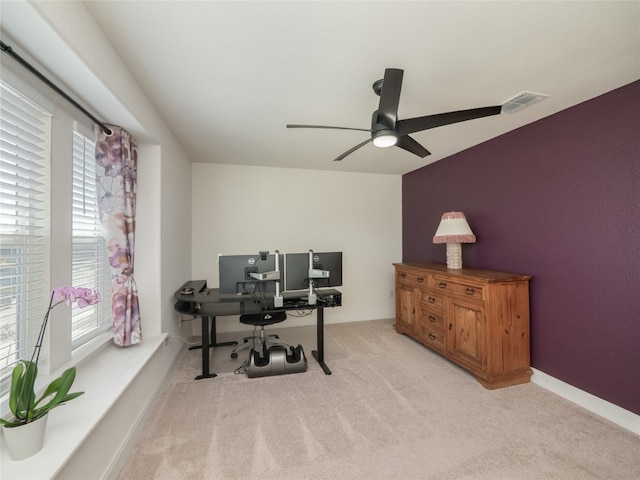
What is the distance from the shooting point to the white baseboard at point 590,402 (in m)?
1.81

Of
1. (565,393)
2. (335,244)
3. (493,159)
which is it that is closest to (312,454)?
(565,393)

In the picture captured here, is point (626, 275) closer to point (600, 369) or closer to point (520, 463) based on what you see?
point (600, 369)

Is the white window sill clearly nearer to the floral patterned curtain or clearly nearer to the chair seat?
the floral patterned curtain

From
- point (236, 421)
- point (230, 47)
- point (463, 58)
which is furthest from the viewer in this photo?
point (236, 421)

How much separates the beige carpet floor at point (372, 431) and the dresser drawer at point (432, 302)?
2.14 ft

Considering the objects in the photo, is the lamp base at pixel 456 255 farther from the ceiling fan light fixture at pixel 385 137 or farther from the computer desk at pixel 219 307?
the ceiling fan light fixture at pixel 385 137

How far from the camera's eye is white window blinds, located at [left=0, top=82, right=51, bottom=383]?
1194 millimetres

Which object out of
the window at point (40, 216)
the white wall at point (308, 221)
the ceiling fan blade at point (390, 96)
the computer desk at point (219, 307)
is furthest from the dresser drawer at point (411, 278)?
the window at point (40, 216)

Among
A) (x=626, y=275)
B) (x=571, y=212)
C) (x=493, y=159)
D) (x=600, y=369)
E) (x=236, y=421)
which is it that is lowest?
(x=236, y=421)

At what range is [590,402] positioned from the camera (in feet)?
6.65

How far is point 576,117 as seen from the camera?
7.02 ft

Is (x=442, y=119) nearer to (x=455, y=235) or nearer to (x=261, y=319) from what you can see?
(x=455, y=235)

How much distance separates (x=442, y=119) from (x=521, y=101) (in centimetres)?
101

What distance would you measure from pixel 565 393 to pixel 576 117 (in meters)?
2.34
